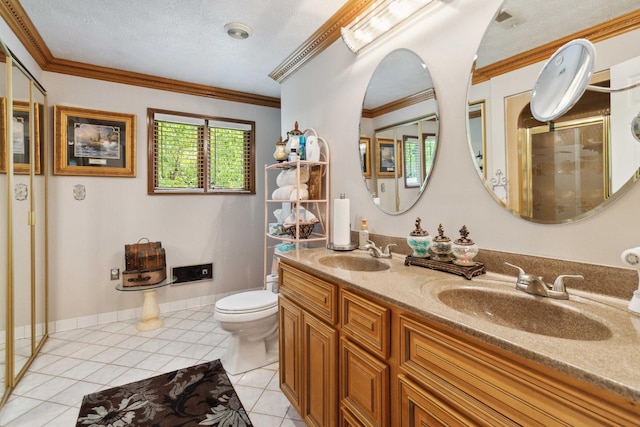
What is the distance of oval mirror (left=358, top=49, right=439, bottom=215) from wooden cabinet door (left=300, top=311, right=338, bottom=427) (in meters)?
0.78

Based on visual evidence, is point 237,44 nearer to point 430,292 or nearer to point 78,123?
point 78,123

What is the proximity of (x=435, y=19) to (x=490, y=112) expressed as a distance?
577 mm

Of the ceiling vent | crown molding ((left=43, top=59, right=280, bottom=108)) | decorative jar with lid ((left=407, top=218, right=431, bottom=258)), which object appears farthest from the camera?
crown molding ((left=43, top=59, right=280, bottom=108))

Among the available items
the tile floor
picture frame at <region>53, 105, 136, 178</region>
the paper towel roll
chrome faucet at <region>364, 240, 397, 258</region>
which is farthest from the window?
chrome faucet at <region>364, 240, 397, 258</region>

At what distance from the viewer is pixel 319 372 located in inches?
54.0

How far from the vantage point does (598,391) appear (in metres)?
0.53

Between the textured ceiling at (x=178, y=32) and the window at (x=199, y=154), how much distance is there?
1.70 ft

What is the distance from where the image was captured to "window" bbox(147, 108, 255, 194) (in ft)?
10.5

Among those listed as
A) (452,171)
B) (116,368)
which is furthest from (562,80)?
(116,368)

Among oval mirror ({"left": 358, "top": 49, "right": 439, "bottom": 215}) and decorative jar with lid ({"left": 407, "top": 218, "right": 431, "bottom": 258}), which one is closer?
decorative jar with lid ({"left": 407, "top": 218, "right": 431, "bottom": 258})

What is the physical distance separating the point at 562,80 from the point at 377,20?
1057 millimetres

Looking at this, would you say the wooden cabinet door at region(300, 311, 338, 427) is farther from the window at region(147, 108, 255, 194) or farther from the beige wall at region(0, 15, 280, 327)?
the window at region(147, 108, 255, 194)

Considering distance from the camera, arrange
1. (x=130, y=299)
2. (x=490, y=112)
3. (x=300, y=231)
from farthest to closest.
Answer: (x=130, y=299) → (x=300, y=231) → (x=490, y=112)

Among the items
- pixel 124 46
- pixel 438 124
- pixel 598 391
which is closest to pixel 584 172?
pixel 438 124
